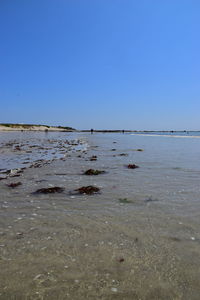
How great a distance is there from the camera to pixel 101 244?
5.74 meters

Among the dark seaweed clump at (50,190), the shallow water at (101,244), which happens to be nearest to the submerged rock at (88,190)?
the shallow water at (101,244)

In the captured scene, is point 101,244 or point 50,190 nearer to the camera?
point 101,244

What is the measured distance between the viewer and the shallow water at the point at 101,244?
13.7 feet

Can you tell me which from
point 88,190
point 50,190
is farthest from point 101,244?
point 50,190

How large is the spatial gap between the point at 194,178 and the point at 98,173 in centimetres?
609

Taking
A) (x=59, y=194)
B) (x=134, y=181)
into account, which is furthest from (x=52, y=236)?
(x=134, y=181)

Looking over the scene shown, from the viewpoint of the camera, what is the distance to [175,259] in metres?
5.05

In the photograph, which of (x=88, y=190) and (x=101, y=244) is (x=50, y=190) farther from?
(x=101, y=244)

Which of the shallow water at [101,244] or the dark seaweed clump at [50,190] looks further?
the dark seaweed clump at [50,190]

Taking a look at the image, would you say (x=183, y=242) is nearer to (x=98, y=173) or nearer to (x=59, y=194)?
(x=59, y=194)

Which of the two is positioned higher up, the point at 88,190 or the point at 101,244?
the point at 88,190

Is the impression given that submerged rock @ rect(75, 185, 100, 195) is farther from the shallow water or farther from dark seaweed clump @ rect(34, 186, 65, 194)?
dark seaweed clump @ rect(34, 186, 65, 194)

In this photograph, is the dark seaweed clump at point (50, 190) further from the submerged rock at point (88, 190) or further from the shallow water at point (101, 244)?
the submerged rock at point (88, 190)

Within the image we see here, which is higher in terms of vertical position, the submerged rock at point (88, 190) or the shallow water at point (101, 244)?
the submerged rock at point (88, 190)
